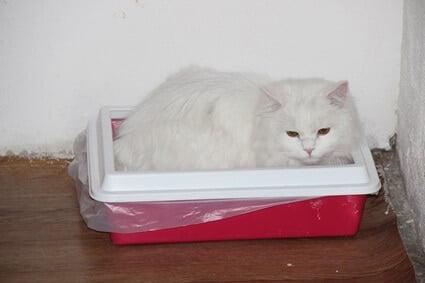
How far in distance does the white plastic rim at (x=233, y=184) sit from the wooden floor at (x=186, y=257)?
18 cm

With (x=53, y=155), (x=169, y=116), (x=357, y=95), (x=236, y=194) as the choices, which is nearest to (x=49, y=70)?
(x=53, y=155)

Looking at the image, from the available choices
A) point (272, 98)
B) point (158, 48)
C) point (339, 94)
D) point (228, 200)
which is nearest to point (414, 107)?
point (339, 94)

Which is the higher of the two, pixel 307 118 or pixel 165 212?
pixel 307 118

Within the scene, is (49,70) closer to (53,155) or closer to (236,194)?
(53,155)

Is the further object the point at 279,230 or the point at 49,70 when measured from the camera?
the point at 49,70

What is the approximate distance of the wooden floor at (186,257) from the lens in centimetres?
202

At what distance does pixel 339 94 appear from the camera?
6.47 ft

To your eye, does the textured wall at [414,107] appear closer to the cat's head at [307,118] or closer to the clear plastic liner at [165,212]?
the cat's head at [307,118]

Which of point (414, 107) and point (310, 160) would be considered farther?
point (414, 107)

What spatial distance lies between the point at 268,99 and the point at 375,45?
1.89ft

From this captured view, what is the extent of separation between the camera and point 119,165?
2.16 metres

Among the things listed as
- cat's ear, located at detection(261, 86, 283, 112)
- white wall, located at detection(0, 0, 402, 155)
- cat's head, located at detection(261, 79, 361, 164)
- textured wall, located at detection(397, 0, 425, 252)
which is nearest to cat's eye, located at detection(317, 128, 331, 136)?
cat's head, located at detection(261, 79, 361, 164)

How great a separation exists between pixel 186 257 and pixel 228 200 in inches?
7.8

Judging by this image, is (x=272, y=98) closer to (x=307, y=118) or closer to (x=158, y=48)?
(x=307, y=118)
